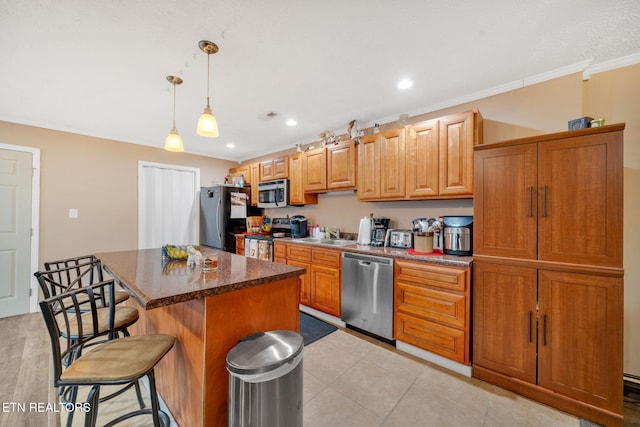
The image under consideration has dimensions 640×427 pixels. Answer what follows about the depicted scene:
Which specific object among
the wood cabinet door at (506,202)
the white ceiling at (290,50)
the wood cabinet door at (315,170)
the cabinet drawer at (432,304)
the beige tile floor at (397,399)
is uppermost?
the white ceiling at (290,50)

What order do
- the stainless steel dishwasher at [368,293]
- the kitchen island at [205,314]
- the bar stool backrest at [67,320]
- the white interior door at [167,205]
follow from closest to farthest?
the bar stool backrest at [67,320] < the kitchen island at [205,314] < the stainless steel dishwasher at [368,293] < the white interior door at [167,205]

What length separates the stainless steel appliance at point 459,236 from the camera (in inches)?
89.5

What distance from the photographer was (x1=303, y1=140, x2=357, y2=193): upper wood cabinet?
3219 millimetres

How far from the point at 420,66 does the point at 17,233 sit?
493cm

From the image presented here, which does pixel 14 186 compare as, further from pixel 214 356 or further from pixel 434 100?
pixel 434 100

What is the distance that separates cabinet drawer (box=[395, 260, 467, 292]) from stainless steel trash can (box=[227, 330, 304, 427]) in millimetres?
1429

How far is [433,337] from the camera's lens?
7.17ft

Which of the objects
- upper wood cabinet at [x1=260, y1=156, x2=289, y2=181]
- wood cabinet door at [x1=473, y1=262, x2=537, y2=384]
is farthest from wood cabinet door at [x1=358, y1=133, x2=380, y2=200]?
upper wood cabinet at [x1=260, y1=156, x2=289, y2=181]

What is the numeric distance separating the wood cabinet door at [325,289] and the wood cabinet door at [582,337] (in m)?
1.76

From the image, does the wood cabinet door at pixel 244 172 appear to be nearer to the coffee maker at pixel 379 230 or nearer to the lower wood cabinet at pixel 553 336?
the coffee maker at pixel 379 230

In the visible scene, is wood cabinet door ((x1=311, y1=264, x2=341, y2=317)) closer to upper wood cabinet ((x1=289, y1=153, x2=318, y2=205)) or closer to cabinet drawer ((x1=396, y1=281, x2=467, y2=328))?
cabinet drawer ((x1=396, y1=281, x2=467, y2=328))

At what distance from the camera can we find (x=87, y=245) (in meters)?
3.63

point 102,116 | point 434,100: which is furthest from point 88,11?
point 434,100

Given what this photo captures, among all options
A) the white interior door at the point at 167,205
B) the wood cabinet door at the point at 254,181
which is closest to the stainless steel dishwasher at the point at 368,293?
the wood cabinet door at the point at 254,181
